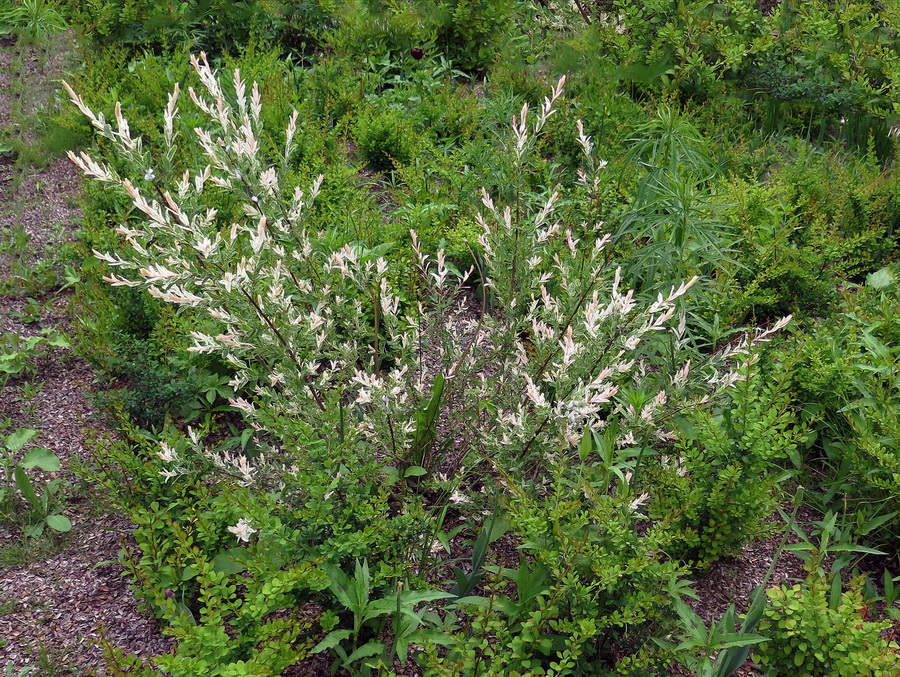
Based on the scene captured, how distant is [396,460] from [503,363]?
1.84ft

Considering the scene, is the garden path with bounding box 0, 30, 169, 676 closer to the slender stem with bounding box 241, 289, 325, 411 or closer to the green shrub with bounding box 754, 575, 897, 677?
the slender stem with bounding box 241, 289, 325, 411

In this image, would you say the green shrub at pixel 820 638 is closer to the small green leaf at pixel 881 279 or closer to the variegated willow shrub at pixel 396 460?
the variegated willow shrub at pixel 396 460

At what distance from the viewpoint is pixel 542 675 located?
85.9 inches

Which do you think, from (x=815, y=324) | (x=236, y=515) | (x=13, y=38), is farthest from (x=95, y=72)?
(x=815, y=324)

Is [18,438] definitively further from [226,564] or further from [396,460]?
[396,460]

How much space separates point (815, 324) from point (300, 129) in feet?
10.0

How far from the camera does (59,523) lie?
2.77 m

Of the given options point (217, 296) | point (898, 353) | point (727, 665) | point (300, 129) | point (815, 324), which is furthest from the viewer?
point (300, 129)

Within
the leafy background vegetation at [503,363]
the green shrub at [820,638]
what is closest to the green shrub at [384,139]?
the leafy background vegetation at [503,363]

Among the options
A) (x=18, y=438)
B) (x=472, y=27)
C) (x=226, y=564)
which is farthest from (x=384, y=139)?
(x=226, y=564)

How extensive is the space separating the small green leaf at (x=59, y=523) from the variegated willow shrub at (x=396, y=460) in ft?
1.19

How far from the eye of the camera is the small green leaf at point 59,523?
275cm

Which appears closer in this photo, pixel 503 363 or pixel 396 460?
pixel 396 460

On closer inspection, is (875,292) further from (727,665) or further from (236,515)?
(236,515)
